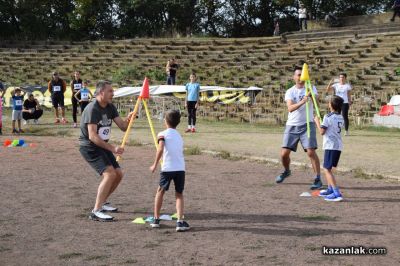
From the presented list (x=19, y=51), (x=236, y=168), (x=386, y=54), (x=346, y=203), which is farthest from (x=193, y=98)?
(x=19, y=51)

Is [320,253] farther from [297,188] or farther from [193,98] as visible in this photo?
[193,98]

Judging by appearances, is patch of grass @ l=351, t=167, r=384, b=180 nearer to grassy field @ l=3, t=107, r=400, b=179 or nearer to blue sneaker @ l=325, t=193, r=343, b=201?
grassy field @ l=3, t=107, r=400, b=179

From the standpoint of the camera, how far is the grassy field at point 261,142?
12.0m

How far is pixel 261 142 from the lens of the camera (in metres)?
15.7

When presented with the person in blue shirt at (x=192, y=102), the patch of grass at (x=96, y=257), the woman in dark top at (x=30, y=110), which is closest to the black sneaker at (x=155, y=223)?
the patch of grass at (x=96, y=257)

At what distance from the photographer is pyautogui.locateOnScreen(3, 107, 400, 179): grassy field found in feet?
39.4

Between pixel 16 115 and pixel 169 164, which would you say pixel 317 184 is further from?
pixel 16 115

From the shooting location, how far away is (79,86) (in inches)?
805

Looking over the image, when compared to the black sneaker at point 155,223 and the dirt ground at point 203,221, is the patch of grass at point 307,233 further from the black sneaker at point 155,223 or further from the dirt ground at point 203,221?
the black sneaker at point 155,223

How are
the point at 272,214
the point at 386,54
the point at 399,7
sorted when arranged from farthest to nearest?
the point at 399,7, the point at 386,54, the point at 272,214

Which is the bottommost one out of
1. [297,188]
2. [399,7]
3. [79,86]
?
[297,188]

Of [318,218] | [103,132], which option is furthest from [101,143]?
[318,218]

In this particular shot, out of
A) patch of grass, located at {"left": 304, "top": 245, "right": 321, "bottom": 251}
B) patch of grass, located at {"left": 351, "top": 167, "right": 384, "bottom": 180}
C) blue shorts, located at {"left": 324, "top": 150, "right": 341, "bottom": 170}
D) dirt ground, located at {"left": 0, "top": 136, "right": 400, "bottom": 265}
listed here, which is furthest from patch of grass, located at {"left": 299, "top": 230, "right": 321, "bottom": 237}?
patch of grass, located at {"left": 351, "top": 167, "right": 384, "bottom": 180}

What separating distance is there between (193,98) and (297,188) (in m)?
9.30
